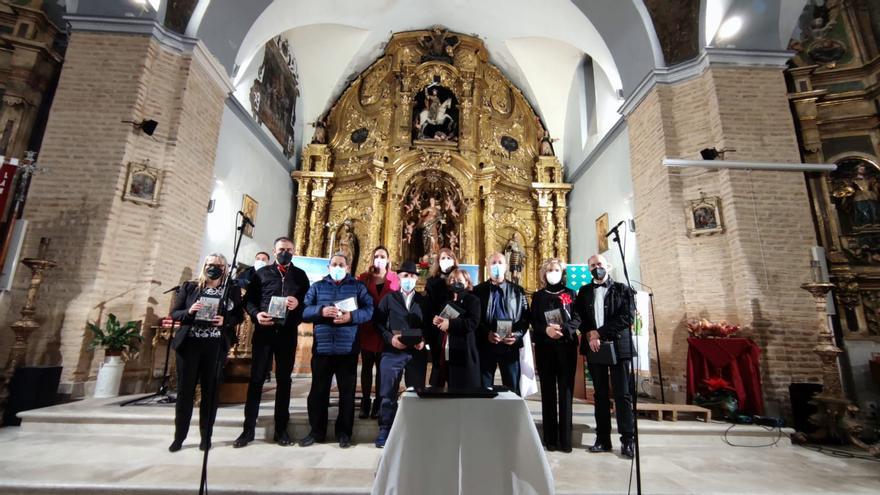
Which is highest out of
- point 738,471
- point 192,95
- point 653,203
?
point 192,95

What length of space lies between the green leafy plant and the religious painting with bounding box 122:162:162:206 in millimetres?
1756

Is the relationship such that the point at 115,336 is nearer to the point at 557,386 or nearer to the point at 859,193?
the point at 557,386

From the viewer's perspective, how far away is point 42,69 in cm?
667

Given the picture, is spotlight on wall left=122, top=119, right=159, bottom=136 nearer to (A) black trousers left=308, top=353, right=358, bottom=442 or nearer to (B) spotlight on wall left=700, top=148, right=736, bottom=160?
(A) black trousers left=308, top=353, right=358, bottom=442

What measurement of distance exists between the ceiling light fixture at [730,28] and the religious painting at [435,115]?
284 inches

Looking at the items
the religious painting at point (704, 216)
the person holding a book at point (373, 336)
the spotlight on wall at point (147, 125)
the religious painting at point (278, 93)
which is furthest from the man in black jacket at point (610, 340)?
the religious painting at point (278, 93)

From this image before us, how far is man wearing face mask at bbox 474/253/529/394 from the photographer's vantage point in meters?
3.71

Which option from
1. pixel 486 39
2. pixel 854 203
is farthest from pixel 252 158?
pixel 854 203

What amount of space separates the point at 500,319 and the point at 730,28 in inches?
281

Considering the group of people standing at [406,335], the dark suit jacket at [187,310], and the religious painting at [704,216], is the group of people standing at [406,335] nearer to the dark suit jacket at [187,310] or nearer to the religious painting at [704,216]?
the dark suit jacket at [187,310]

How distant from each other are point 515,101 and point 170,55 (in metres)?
10.2

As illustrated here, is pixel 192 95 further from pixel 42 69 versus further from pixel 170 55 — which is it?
pixel 42 69

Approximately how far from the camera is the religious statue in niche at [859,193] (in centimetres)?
677

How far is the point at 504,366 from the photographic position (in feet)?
12.2
